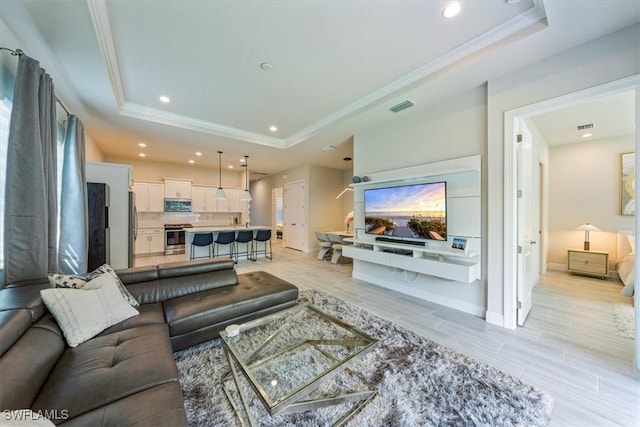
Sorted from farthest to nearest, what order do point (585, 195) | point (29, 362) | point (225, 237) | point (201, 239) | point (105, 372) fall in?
point (225, 237)
point (201, 239)
point (585, 195)
point (105, 372)
point (29, 362)

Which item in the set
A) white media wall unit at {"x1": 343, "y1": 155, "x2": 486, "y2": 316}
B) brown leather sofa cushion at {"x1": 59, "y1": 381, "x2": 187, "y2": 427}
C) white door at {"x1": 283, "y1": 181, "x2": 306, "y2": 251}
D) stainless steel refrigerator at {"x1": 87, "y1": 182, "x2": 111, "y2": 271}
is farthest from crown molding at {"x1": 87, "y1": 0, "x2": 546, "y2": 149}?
brown leather sofa cushion at {"x1": 59, "y1": 381, "x2": 187, "y2": 427}

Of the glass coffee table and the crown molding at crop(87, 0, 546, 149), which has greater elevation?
the crown molding at crop(87, 0, 546, 149)

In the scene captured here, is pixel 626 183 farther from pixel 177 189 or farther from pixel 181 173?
pixel 181 173

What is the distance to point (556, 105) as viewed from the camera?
2.33 metres

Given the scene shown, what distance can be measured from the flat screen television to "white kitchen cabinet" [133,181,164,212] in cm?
630

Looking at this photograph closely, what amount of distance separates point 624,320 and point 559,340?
118 centimetres

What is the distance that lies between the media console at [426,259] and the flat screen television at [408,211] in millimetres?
205

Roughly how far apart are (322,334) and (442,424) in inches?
43.4

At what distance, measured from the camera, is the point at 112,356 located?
4.59 feet

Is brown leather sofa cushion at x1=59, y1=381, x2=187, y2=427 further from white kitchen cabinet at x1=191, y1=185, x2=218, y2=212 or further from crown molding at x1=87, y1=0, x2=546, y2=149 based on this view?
white kitchen cabinet at x1=191, y1=185, x2=218, y2=212

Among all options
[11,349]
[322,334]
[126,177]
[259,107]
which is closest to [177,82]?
[259,107]

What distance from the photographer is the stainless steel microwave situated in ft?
23.7

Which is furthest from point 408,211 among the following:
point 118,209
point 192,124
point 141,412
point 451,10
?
point 118,209

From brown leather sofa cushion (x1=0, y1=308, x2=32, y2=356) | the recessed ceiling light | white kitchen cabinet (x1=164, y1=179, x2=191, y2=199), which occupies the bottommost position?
brown leather sofa cushion (x1=0, y1=308, x2=32, y2=356)
